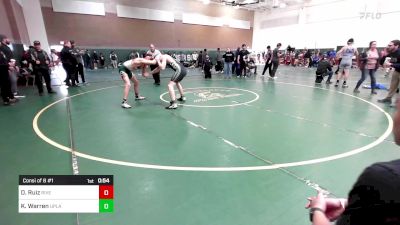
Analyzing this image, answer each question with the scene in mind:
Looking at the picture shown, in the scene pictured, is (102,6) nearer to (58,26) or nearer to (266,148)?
(58,26)

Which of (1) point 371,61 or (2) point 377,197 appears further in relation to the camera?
(1) point 371,61

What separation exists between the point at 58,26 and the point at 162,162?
1975 cm

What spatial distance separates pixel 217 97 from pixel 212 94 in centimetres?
56

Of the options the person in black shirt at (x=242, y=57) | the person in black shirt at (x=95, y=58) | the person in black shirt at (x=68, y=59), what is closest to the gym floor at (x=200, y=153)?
the person in black shirt at (x=68, y=59)

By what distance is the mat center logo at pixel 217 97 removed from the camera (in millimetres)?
6809

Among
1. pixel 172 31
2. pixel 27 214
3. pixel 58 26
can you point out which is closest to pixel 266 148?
pixel 27 214

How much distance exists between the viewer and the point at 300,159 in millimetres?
3426

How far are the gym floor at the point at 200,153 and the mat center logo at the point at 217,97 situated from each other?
14 centimetres

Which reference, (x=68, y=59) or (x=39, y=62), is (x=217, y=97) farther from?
(x=68, y=59)

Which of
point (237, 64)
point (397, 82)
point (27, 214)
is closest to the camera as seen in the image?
point (27, 214)

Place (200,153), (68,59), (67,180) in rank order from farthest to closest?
(68,59) < (200,153) < (67,180)

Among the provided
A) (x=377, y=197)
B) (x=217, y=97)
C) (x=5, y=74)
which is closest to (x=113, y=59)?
(x=5, y=74)

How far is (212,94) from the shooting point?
8.30 metres
